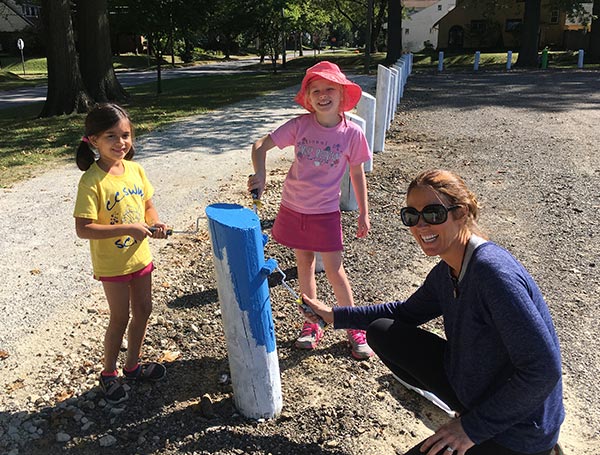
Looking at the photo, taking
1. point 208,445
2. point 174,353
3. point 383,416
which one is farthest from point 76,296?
Result: point 383,416

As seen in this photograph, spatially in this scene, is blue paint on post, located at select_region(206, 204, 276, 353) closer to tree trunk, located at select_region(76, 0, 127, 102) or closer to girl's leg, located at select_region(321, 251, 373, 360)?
girl's leg, located at select_region(321, 251, 373, 360)

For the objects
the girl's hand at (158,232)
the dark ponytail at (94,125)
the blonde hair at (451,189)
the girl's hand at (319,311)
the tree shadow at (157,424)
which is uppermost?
the dark ponytail at (94,125)

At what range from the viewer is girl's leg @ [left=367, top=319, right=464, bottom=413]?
2.28 metres

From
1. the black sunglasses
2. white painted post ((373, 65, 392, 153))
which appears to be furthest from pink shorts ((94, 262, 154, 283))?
white painted post ((373, 65, 392, 153))

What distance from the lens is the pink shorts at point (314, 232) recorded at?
3152 millimetres

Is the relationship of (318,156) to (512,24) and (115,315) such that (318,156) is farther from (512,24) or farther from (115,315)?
(512,24)

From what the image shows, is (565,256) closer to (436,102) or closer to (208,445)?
(208,445)

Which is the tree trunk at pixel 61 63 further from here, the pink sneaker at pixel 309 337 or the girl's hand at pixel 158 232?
the girl's hand at pixel 158 232

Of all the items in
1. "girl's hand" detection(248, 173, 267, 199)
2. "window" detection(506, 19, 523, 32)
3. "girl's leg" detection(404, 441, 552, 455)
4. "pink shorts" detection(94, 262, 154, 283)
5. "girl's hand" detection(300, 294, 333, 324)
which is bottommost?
"girl's leg" detection(404, 441, 552, 455)

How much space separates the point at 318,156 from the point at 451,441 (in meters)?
1.69

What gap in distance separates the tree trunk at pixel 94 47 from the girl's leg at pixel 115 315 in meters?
13.0

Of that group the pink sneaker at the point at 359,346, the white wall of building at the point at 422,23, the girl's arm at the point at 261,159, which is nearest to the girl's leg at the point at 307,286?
the pink sneaker at the point at 359,346

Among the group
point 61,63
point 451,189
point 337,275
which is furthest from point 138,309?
point 61,63

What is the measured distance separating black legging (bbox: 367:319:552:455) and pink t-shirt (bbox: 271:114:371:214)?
91 cm
